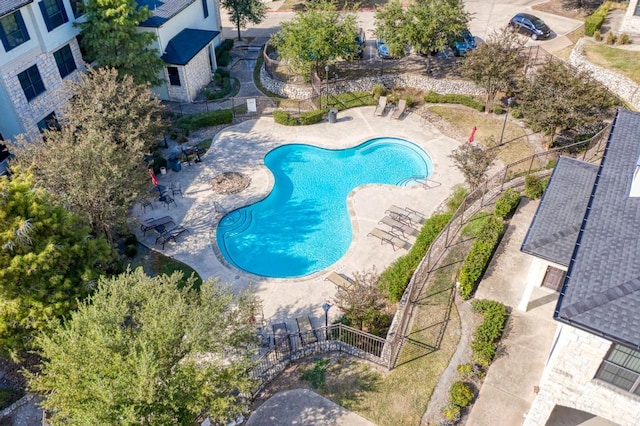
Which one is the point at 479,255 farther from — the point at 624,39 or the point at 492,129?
the point at 624,39

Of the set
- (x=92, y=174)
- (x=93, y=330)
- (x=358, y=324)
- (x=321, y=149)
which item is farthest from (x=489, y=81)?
(x=93, y=330)

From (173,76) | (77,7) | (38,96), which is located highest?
(77,7)

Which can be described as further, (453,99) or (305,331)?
(453,99)

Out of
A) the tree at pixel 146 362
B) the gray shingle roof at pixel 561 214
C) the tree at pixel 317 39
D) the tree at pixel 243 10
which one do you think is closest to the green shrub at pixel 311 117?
the tree at pixel 317 39

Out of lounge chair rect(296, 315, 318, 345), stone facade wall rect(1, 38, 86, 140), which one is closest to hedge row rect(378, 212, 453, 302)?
lounge chair rect(296, 315, 318, 345)

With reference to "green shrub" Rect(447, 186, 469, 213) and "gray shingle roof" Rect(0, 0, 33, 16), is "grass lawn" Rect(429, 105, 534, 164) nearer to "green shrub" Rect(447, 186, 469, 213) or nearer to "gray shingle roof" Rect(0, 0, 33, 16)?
"green shrub" Rect(447, 186, 469, 213)

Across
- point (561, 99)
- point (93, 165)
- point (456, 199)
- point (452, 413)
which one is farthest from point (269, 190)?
point (561, 99)

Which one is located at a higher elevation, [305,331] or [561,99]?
[561,99]

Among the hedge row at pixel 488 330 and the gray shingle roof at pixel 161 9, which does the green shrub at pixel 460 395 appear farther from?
the gray shingle roof at pixel 161 9
